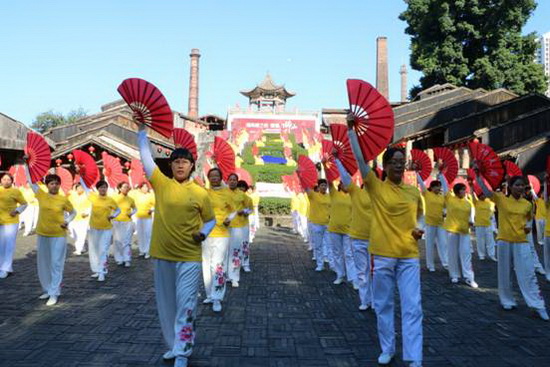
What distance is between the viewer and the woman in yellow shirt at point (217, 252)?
5.72 metres

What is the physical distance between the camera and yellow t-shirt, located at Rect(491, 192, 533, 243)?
5629 millimetres

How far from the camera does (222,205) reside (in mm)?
6094

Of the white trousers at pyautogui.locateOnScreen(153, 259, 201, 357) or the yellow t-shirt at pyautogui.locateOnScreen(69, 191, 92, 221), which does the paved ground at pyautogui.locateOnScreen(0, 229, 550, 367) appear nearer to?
the white trousers at pyautogui.locateOnScreen(153, 259, 201, 357)

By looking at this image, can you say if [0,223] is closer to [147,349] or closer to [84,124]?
[147,349]

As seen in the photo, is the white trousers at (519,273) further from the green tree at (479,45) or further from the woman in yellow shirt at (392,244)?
the green tree at (479,45)

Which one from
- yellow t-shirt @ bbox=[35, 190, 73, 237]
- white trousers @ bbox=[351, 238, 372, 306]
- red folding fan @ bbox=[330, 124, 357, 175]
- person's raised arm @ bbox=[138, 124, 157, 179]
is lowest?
white trousers @ bbox=[351, 238, 372, 306]

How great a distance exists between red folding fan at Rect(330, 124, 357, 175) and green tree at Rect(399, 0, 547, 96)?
27.5 meters

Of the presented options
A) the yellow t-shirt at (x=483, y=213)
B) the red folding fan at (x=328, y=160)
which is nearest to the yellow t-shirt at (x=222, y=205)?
the red folding fan at (x=328, y=160)

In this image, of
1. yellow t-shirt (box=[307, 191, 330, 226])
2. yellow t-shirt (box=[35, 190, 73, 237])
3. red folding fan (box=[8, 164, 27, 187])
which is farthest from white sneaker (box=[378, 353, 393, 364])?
red folding fan (box=[8, 164, 27, 187])

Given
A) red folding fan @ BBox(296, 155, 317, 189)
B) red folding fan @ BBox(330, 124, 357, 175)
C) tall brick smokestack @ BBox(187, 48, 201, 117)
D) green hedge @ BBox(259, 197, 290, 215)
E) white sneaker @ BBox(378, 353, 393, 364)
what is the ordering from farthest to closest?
1. tall brick smokestack @ BBox(187, 48, 201, 117)
2. green hedge @ BBox(259, 197, 290, 215)
3. red folding fan @ BBox(296, 155, 317, 189)
4. red folding fan @ BBox(330, 124, 357, 175)
5. white sneaker @ BBox(378, 353, 393, 364)

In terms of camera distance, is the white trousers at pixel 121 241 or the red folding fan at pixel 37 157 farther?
the white trousers at pixel 121 241

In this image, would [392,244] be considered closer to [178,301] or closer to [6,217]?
[178,301]

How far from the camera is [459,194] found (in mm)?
7816

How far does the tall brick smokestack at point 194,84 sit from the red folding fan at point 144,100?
163ft
